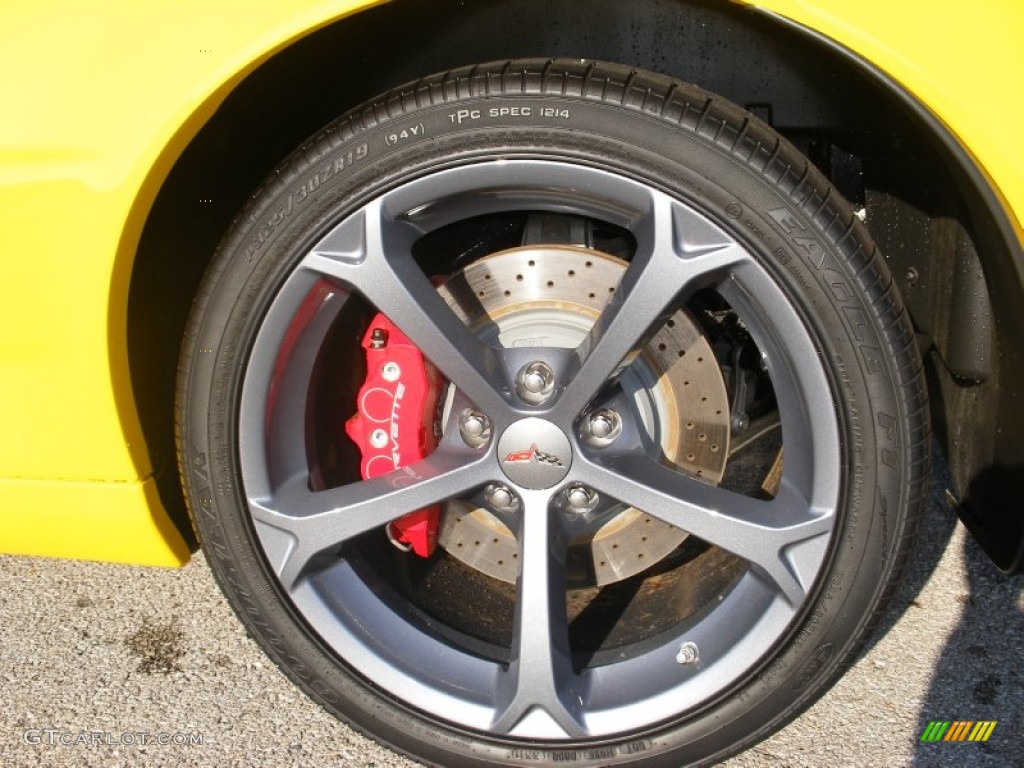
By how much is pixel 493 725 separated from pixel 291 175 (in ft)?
2.96

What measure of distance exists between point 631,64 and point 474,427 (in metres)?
0.66

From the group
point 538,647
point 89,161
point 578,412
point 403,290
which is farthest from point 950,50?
point 89,161

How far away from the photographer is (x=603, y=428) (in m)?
1.55

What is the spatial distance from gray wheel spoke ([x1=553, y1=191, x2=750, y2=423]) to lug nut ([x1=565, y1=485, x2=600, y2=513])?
18 centimetres

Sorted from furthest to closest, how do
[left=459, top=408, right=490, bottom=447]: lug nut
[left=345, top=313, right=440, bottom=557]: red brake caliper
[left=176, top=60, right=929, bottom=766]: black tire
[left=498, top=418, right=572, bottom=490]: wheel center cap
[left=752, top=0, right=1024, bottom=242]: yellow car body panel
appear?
[left=345, top=313, right=440, bottom=557]: red brake caliper < [left=459, top=408, right=490, bottom=447]: lug nut < [left=498, top=418, right=572, bottom=490]: wheel center cap < [left=176, top=60, right=929, bottom=766]: black tire < [left=752, top=0, right=1024, bottom=242]: yellow car body panel

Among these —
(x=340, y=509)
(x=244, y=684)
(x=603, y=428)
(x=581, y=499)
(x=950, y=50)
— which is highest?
(x=950, y=50)

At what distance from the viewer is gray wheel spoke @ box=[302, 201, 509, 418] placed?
1384 mm

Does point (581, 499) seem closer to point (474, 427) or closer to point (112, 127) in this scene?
point (474, 427)

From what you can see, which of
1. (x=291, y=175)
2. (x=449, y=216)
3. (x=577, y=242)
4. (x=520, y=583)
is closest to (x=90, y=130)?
(x=291, y=175)

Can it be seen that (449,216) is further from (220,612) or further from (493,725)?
(220,612)

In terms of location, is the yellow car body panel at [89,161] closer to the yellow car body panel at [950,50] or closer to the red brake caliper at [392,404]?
the red brake caliper at [392,404]

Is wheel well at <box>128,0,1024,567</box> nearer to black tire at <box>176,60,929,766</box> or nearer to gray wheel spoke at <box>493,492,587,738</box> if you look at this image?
black tire at <box>176,60,929,766</box>

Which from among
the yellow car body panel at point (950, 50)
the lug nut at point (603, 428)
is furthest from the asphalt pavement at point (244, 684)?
the yellow car body panel at point (950, 50)

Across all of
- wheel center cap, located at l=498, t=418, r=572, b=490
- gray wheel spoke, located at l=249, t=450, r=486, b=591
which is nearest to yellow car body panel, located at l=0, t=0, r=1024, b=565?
gray wheel spoke, located at l=249, t=450, r=486, b=591
